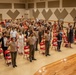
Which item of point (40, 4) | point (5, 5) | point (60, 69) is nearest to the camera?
point (60, 69)

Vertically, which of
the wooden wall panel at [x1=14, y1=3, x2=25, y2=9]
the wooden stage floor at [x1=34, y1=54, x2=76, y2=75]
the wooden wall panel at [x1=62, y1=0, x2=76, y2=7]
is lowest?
the wooden stage floor at [x1=34, y1=54, x2=76, y2=75]

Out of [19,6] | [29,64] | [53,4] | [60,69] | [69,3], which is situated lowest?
[29,64]

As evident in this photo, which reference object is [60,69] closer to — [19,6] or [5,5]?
[5,5]

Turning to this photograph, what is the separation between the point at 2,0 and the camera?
27.2 m

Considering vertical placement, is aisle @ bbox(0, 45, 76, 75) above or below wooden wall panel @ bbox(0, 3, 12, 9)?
below

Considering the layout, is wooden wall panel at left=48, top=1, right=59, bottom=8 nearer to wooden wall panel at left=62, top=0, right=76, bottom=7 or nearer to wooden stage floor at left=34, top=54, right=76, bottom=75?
wooden wall panel at left=62, top=0, right=76, bottom=7

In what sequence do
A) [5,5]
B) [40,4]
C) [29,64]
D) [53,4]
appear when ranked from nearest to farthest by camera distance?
[29,64]
[53,4]
[40,4]
[5,5]

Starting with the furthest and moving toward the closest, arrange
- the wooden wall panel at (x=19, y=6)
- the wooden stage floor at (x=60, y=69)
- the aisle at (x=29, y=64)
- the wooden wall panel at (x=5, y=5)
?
the wooden wall panel at (x=19, y=6)
the wooden wall panel at (x=5, y=5)
the aisle at (x=29, y=64)
the wooden stage floor at (x=60, y=69)

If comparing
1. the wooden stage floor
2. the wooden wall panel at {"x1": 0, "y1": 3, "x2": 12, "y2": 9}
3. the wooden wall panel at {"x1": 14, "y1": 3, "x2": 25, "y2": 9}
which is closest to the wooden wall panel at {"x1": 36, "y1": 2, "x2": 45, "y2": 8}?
the wooden wall panel at {"x1": 14, "y1": 3, "x2": 25, "y2": 9}

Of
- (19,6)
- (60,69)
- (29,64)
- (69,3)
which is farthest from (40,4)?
(60,69)

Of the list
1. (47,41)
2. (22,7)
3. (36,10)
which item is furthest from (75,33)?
(22,7)

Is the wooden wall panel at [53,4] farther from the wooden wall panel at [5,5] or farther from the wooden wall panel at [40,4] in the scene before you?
the wooden wall panel at [5,5]

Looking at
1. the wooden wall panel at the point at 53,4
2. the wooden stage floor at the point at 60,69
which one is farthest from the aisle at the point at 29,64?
the wooden wall panel at the point at 53,4

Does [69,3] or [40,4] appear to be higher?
[40,4]
